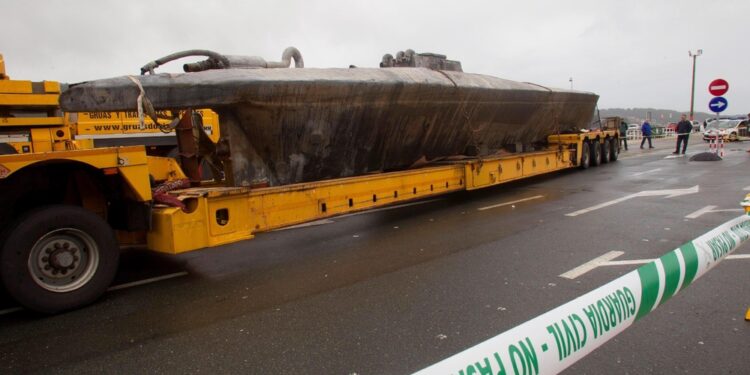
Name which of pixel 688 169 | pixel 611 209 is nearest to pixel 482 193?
pixel 611 209

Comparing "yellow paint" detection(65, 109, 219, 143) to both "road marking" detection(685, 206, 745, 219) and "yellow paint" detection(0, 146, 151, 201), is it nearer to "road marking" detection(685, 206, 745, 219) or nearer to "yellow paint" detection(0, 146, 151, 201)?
"yellow paint" detection(0, 146, 151, 201)

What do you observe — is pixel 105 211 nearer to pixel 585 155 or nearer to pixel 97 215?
pixel 97 215

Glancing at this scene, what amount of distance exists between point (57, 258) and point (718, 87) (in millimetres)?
19558

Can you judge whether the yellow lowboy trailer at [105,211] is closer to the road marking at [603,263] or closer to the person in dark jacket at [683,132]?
the road marking at [603,263]

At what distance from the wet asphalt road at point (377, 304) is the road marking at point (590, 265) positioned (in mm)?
100

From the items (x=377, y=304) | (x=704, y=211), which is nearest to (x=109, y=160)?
(x=377, y=304)

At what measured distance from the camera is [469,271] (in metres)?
5.32

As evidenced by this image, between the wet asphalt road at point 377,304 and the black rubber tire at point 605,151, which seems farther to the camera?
the black rubber tire at point 605,151

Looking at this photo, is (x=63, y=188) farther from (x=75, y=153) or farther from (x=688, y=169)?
(x=688, y=169)

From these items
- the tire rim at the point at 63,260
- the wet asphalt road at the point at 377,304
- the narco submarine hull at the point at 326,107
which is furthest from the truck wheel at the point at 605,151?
the tire rim at the point at 63,260

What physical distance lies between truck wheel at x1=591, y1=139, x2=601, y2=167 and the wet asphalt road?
850 cm

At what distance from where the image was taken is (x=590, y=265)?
5340 millimetres

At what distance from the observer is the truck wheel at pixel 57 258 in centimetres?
421

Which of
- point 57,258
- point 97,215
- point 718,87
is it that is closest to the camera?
point 57,258
